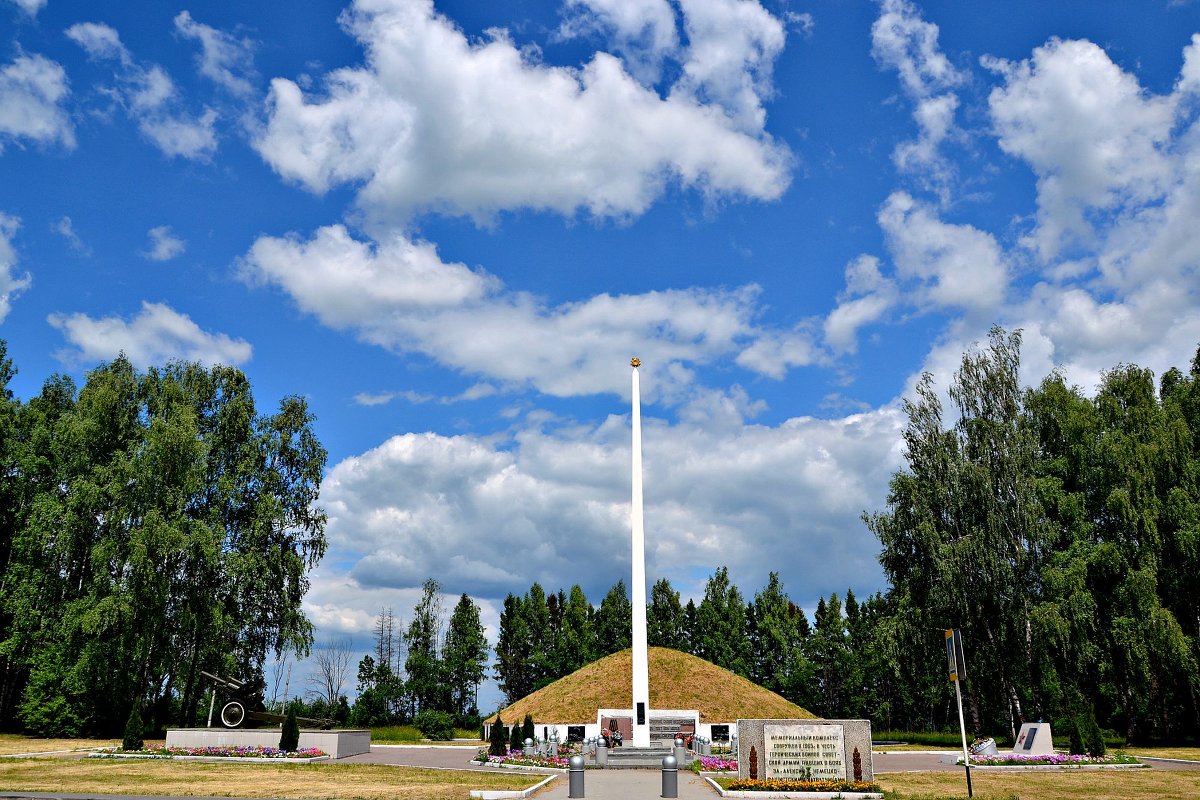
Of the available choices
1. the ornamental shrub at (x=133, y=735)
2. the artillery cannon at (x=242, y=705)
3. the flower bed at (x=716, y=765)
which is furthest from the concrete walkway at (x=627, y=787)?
the ornamental shrub at (x=133, y=735)

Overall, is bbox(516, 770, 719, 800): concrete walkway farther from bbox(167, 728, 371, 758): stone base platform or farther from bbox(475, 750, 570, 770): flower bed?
bbox(167, 728, 371, 758): stone base platform

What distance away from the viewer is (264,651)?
40.2 meters

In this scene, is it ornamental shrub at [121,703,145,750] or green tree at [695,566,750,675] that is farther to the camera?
green tree at [695,566,750,675]

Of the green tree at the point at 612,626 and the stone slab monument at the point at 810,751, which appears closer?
the stone slab monument at the point at 810,751

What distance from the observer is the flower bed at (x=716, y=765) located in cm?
Answer: 2509

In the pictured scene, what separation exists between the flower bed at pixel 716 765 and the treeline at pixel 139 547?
21.7 m

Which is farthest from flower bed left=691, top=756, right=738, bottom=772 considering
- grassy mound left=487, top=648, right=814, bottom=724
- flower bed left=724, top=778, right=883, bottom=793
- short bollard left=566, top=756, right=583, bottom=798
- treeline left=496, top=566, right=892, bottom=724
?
treeline left=496, top=566, right=892, bottom=724

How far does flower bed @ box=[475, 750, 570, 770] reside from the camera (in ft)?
87.4

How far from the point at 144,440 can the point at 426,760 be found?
2168cm

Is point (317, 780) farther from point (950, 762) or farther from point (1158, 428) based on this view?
point (1158, 428)

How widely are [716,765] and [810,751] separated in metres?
8.06

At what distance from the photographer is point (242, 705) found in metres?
31.0

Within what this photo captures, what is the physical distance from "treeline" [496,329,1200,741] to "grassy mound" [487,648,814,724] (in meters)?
9.48

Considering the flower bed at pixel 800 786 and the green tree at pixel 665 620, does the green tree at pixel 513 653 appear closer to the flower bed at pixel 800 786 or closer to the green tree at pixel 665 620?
the green tree at pixel 665 620
